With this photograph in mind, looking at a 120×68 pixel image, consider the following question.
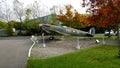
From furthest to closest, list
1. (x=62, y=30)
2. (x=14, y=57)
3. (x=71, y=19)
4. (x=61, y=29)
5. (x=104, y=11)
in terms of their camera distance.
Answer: (x=71, y=19)
(x=62, y=30)
(x=61, y=29)
(x=14, y=57)
(x=104, y=11)

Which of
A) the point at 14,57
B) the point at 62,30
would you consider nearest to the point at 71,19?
the point at 62,30

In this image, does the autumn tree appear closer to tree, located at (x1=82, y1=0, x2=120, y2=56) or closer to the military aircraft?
the military aircraft

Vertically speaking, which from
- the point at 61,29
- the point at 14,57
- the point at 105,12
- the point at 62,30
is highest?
the point at 105,12

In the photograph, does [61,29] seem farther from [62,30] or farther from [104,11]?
[104,11]

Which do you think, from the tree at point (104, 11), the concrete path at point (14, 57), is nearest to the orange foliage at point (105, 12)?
the tree at point (104, 11)

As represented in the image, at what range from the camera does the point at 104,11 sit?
15.4 m

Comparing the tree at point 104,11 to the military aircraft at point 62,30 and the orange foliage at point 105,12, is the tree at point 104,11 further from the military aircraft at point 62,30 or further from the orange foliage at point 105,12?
the military aircraft at point 62,30

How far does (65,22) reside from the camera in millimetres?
62906

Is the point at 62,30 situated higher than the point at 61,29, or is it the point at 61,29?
the point at 61,29

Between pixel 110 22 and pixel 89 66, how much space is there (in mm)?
3575

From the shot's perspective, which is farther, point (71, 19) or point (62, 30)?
point (71, 19)

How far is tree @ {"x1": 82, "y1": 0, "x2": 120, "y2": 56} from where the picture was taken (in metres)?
15.4

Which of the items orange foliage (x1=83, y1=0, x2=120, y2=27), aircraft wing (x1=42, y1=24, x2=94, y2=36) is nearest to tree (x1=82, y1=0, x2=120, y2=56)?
orange foliage (x1=83, y1=0, x2=120, y2=27)

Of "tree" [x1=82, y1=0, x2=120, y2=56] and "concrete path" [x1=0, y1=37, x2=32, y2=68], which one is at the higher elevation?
"tree" [x1=82, y1=0, x2=120, y2=56]
